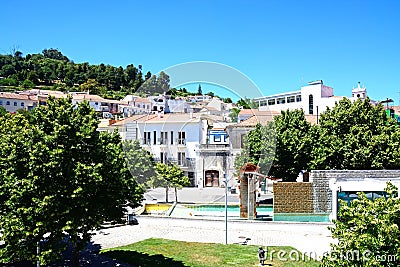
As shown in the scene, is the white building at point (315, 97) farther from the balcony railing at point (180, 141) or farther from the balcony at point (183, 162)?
the balcony railing at point (180, 141)

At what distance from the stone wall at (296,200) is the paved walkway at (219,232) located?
6.40 feet

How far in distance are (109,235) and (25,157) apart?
969 cm

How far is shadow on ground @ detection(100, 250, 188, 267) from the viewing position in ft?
50.5

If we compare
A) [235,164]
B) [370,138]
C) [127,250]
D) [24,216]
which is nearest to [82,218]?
[24,216]

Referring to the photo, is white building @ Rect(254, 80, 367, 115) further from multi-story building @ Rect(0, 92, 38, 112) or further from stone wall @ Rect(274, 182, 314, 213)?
multi-story building @ Rect(0, 92, 38, 112)

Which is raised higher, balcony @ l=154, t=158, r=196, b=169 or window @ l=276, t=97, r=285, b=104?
window @ l=276, t=97, r=285, b=104

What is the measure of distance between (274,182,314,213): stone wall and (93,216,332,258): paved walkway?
195 centimetres

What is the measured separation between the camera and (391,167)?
27.9 m

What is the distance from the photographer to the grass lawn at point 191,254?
15398 millimetres

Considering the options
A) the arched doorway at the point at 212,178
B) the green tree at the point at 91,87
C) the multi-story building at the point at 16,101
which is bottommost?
the arched doorway at the point at 212,178

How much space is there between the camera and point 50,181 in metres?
11.9

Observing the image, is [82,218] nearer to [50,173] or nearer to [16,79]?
[50,173]

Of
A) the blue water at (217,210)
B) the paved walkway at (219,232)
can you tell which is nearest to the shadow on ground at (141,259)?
the paved walkway at (219,232)

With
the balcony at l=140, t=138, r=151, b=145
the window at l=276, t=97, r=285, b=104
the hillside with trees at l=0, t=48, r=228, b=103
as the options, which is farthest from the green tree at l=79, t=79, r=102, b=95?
the balcony at l=140, t=138, r=151, b=145
